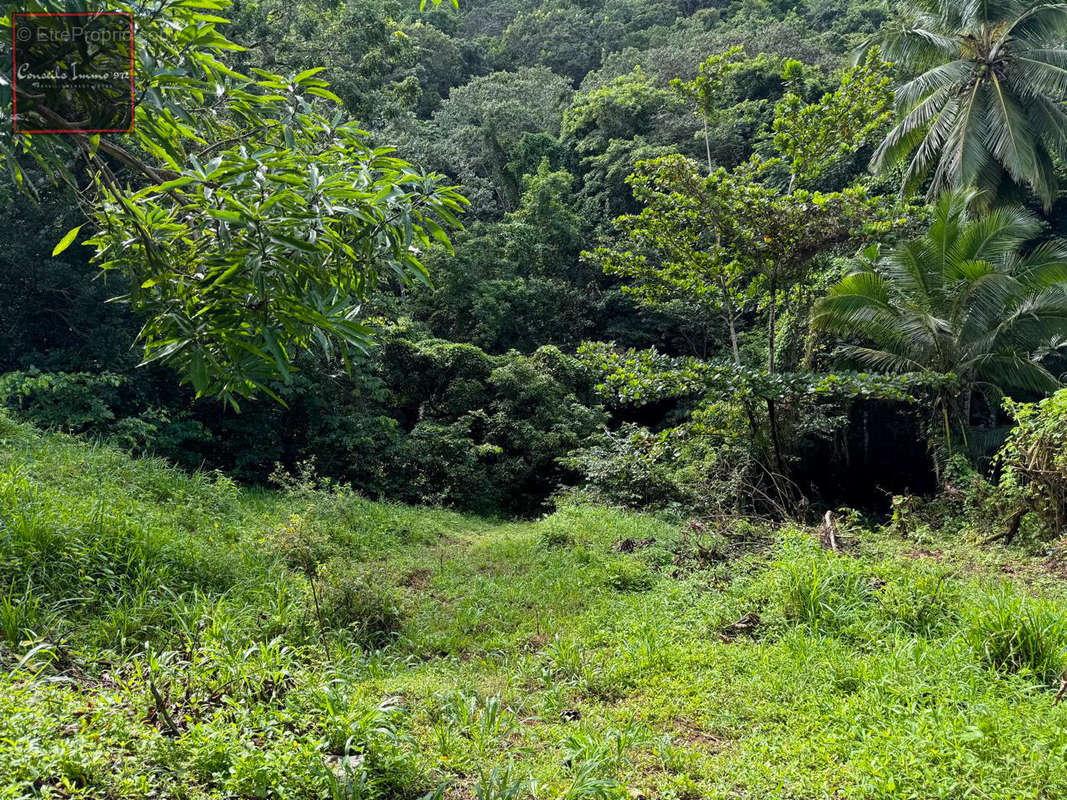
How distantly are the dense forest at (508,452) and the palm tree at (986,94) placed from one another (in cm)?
8

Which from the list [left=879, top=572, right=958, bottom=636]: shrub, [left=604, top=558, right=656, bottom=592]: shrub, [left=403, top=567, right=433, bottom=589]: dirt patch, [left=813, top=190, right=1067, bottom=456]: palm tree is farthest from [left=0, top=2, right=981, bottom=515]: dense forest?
[left=879, top=572, right=958, bottom=636]: shrub

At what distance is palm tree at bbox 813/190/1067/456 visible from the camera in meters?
9.20

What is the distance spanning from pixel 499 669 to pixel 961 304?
9362mm

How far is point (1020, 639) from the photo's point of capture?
122 inches

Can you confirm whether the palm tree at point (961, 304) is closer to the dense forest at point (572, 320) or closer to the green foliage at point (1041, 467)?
the dense forest at point (572, 320)

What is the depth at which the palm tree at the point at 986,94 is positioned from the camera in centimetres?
1148

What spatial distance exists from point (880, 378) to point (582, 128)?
52.7ft

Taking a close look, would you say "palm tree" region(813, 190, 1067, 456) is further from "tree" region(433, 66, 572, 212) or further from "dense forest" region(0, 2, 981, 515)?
"tree" region(433, 66, 572, 212)

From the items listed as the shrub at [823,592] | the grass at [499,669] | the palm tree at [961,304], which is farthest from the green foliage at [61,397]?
the palm tree at [961,304]

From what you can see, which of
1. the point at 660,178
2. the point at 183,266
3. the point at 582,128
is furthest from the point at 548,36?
the point at 183,266

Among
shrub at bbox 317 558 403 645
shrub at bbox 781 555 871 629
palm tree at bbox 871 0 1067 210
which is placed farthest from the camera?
palm tree at bbox 871 0 1067 210

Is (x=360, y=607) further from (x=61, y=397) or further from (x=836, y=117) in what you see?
(x=836, y=117)
